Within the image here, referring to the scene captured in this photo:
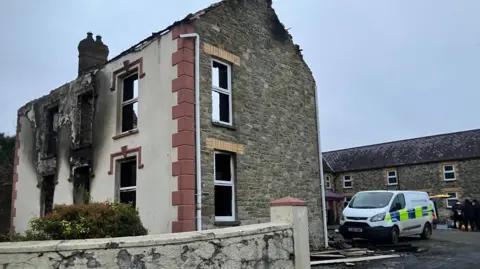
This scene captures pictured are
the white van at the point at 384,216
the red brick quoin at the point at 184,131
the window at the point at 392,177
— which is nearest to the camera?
the red brick quoin at the point at 184,131

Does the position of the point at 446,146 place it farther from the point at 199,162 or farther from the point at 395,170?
the point at 199,162

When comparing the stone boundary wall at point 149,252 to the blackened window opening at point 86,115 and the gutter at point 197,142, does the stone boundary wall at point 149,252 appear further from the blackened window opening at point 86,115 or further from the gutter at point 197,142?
the blackened window opening at point 86,115

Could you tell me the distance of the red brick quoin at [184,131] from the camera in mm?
9391

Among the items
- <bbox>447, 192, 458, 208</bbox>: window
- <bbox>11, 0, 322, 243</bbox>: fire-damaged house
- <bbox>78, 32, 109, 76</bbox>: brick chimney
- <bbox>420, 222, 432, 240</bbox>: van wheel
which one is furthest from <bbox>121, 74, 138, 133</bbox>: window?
<bbox>447, 192, 458, 208</bbox>: window

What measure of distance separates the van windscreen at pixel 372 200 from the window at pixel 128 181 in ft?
26.0

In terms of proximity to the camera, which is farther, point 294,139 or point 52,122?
point 52,122

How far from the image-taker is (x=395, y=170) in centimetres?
3831

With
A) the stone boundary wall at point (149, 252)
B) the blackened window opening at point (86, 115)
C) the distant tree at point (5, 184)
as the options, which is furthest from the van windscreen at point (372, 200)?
the distant tree at point (5, 184)

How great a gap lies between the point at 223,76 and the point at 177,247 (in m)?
7.31

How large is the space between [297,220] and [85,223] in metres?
3.71

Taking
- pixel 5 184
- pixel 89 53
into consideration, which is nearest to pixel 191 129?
pixel 89 53

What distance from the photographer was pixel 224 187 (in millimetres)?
10719

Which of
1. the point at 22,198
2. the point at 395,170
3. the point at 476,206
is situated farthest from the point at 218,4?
the point at 395,170

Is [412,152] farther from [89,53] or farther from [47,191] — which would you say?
[47,191]
